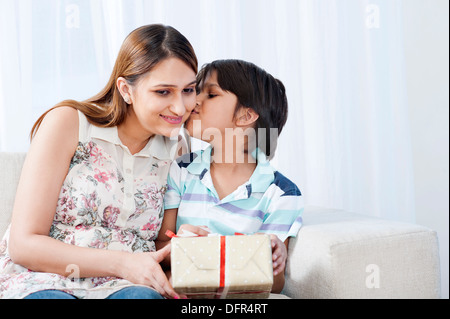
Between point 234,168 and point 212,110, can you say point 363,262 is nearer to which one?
point 234,168

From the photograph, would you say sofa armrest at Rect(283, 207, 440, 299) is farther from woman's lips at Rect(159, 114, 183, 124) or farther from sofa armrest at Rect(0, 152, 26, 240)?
sofa armrest at Rect(0, 152, 26, 240)

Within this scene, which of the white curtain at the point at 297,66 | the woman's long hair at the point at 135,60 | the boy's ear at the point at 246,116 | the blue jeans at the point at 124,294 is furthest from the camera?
the white curtain at the point at 297,66

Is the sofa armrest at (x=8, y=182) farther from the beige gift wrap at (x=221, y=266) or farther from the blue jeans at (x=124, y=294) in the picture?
the beige gift wrap at (x=221, y=266)

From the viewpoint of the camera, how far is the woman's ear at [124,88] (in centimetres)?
118

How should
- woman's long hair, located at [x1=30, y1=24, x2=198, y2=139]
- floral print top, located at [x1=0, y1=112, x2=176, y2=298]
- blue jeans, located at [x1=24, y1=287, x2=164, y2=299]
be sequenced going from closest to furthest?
blue jeans, located at [x1=24, y1=287, x2=164, y2=299], floral print top, located at [x1=0, y1=112, x2=176, y2=298], woman's long hair, located at [x1=30, y1=24, x2=198, y2=139]

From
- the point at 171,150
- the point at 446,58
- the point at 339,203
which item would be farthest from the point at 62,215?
the point at 446,58

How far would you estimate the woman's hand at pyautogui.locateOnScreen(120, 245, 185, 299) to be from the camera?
0.98m

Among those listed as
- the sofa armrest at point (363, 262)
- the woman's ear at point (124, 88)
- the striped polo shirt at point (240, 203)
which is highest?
the woman's ear at point (124, 88)

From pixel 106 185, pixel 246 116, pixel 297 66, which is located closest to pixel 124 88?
pixel 106 185

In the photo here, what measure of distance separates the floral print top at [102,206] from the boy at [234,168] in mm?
97

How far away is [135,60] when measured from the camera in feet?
3.79

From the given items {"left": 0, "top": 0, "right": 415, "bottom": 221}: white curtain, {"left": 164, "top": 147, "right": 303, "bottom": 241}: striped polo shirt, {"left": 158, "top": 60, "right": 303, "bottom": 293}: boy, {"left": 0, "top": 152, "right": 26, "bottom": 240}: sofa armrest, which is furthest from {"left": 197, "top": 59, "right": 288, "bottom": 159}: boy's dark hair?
{"left": 0, "top": 152, "right": 26, "bottom": 240}: sofa armrest

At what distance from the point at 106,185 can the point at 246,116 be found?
46cm

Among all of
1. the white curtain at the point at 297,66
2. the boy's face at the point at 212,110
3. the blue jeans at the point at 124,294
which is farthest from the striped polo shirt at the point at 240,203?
the white curtain at the point at 297,66
